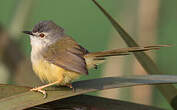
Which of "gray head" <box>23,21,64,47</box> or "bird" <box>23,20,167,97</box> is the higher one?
"gray head" <box>23,21,64,47</box>

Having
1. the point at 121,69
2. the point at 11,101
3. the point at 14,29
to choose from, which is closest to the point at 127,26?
the point at 121,69

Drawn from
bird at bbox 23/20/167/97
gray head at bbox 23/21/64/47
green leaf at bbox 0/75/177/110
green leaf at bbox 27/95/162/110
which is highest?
gray head at bbox 23/21/64/47

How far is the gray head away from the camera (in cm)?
230

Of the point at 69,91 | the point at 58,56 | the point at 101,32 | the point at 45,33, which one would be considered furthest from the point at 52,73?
the point at 101,32

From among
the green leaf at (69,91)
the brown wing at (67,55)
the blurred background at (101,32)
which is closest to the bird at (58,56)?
the brown wing at (67,55)

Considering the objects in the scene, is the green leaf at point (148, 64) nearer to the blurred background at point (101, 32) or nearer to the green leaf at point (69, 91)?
the green leaf at point (69, 91)

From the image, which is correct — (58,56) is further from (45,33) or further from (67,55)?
(45,33)

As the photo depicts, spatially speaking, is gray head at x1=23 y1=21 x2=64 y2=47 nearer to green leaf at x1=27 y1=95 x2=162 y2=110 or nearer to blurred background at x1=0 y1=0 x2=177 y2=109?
blurred background at x1=0 y1=0 x2=177 y2=109

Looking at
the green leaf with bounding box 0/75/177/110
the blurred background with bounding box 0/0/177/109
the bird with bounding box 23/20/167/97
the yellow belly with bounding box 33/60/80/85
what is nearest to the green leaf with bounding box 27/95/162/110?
the green leaf with bounding box 0/75/177/110

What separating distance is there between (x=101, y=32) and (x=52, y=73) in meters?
2.28

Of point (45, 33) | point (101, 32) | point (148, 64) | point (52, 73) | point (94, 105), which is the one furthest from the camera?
point (101, 32)

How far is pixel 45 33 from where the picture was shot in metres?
2.37

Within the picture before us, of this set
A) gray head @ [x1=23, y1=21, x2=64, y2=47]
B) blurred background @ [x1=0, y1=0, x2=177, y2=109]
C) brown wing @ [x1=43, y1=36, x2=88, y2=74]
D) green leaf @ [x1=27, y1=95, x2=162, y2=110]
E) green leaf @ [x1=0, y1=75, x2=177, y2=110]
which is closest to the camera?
green leaf @ [x1=0, y1=75, x2=177, y2=110]

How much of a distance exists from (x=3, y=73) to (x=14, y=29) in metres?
0.31
